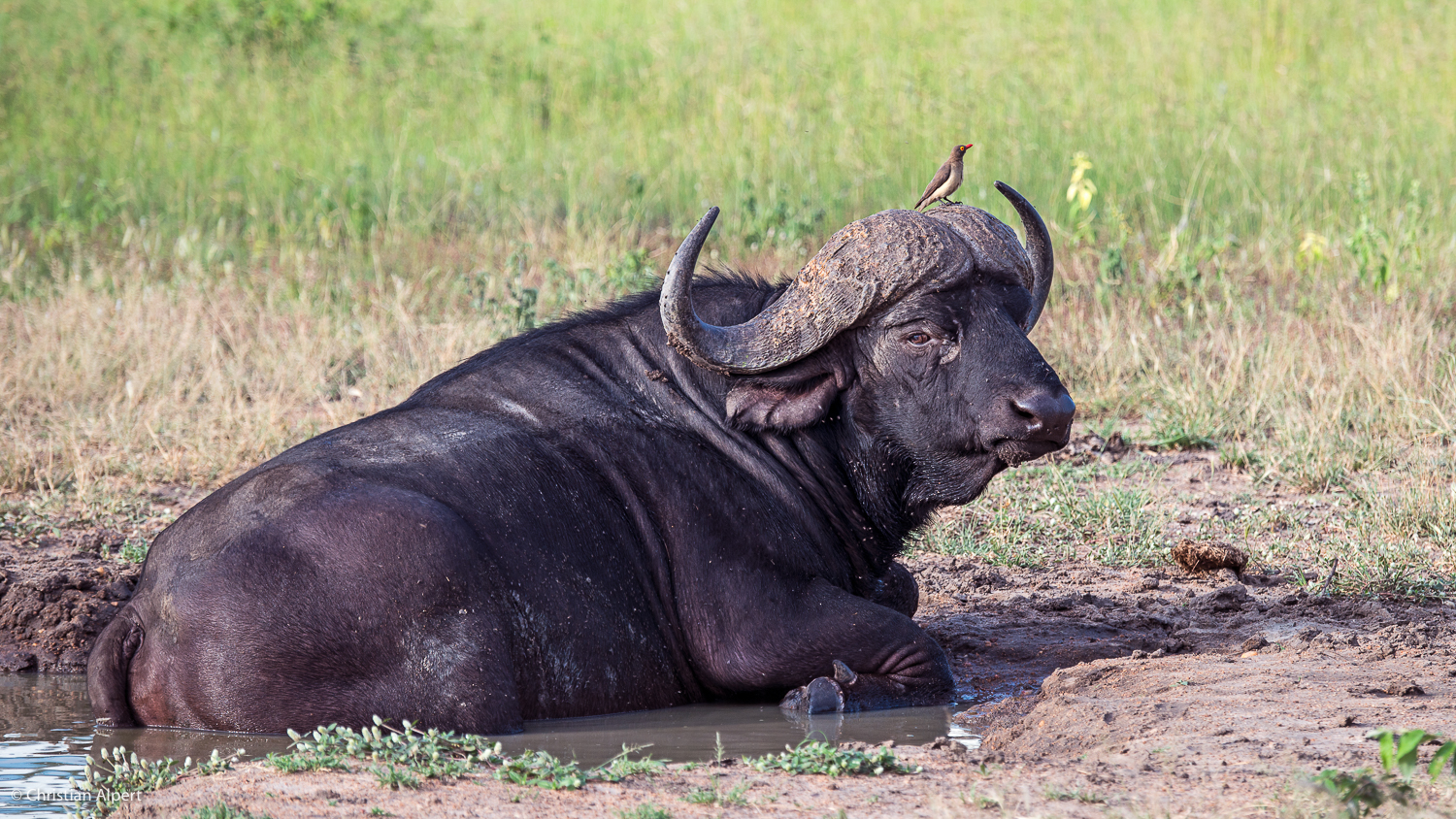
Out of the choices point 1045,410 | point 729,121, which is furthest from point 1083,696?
point 729,121

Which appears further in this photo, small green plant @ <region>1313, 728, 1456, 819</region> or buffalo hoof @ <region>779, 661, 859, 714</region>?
buffalo hoof @ <region>779, 661, 859, 714</region>

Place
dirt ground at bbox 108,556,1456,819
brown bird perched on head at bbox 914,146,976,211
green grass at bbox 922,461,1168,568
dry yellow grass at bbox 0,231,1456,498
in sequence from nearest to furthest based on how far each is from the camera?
dirt ground at bbox 108,556,1456,819
brown bird perched on head at bbox 914,146,976,211
green grass at bbox 922,461,1168,568
dry yellow grass at bbox 0,231,1456,498

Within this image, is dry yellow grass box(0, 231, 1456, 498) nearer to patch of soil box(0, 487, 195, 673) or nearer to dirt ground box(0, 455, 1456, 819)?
patch of soil box(0, 487, 195, 673)

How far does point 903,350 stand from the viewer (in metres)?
4.81

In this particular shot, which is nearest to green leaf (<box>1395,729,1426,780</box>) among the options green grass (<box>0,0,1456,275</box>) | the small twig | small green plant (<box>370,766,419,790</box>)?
small green plant (<box>370,766,419,790</box>)

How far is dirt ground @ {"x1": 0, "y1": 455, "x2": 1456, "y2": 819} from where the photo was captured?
3502 mm

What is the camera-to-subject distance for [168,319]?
9289 millimetres

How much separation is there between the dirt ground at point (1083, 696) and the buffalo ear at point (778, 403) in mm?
1043

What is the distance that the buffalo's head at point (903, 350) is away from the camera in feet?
15.4

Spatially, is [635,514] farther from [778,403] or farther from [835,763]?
[835,763]

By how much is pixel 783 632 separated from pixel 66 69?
44.6ft

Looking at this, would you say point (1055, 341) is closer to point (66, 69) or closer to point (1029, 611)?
point (1029, 611)

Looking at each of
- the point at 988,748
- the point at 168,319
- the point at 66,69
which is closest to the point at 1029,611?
the point at 988,748

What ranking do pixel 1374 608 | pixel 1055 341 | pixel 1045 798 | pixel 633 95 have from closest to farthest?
1. pixel 1045 798
2. pixel 1374 608
3. pixel 1055 341
4. pixel 633 95
